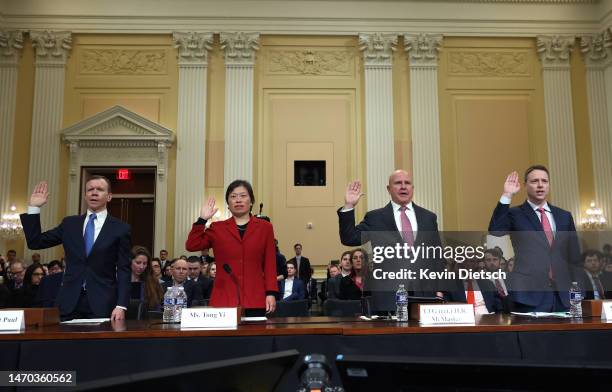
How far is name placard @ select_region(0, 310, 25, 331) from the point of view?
2240 mm

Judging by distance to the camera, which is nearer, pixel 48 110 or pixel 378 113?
pixel 48 110

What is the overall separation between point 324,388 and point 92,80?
1132 centimetres

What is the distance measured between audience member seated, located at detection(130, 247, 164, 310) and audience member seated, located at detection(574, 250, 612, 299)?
3.63 meters

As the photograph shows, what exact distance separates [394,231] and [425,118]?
28.4ft

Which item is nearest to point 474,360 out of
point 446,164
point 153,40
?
point 446,164

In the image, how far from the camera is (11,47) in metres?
10.8

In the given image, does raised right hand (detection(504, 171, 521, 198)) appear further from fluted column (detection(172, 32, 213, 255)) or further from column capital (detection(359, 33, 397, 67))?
column capital (detection(359, 33, 397, 67))

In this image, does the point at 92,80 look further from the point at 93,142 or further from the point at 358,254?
the point at 358,254

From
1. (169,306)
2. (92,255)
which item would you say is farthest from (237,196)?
(92,255)

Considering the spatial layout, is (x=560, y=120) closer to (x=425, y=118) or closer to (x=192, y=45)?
(x=425, y=118)

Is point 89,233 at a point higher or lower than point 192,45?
lower

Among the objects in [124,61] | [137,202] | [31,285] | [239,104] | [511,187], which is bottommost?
[31,285]

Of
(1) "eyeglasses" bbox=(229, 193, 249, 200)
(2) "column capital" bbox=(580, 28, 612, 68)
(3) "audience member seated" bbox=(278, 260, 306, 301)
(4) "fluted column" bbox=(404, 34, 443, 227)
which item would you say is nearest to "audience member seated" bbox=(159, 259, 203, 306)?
(3) "audience member seated" bbox=(278, 260, 306, 301)

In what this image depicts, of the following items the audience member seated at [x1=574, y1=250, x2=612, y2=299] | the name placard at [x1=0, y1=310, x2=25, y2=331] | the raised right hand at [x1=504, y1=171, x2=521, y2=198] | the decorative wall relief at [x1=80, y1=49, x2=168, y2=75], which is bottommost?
the name placard at [x1=0, y1=310, x2=25, y2=331]
